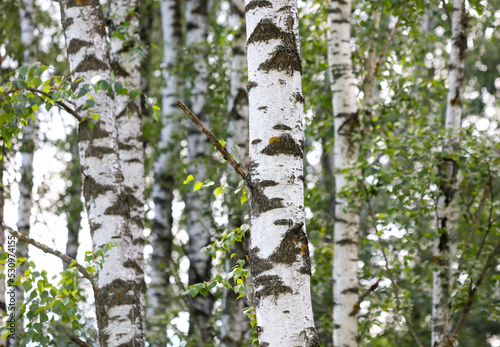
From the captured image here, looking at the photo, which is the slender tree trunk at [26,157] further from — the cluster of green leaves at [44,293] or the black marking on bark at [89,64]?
the cluster of green leaves at [44,293]

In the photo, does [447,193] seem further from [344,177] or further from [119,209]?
[119,209]

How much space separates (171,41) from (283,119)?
294 inches

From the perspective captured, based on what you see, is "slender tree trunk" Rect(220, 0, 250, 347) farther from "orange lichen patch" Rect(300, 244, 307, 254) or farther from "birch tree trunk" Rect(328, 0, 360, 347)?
"orange lichen patch" Rect(300, 244, 307, 254)

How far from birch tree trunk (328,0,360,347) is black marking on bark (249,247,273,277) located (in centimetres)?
293

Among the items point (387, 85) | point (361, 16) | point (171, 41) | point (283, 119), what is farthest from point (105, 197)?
point (171, 41)

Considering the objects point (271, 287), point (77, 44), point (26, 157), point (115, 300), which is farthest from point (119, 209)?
point (26, 157)

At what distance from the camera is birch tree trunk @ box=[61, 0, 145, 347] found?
296cm

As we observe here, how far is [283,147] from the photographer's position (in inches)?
87.1

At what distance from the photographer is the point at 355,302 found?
5113 mm

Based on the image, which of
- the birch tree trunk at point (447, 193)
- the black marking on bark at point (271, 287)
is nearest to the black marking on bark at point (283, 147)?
the black marking on bark at point (271, 287)

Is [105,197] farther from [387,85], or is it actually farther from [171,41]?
[171,41]

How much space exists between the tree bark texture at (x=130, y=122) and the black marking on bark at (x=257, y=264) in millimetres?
2527

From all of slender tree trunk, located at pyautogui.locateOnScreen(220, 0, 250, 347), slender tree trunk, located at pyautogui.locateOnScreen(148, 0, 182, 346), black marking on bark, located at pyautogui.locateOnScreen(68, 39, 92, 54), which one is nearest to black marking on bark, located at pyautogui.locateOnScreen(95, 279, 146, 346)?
black marking on bark, located at pyautogui.locateOnScreen(68, 39, 92, 54)

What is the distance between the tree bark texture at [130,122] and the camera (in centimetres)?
457
